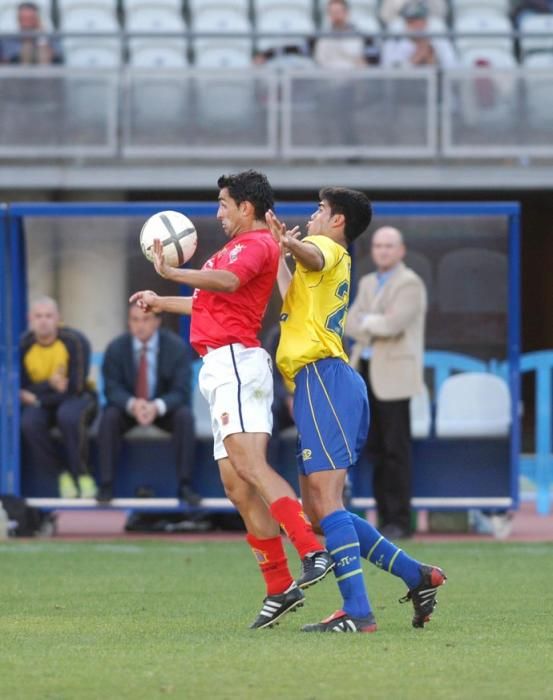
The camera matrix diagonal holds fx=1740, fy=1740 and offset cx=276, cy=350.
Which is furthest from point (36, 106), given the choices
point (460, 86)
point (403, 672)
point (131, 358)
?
point (403, 672)

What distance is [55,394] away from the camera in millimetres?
13039

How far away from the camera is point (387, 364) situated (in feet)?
41.0

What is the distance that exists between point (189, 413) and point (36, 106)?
6.41 m

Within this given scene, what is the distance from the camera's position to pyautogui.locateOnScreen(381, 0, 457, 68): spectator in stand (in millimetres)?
18938

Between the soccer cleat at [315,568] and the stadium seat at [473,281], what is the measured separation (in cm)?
651

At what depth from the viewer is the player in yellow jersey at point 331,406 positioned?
23.1ft

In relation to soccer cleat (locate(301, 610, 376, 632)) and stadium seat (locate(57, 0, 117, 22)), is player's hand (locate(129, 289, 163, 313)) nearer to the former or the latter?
soccer cleat (locate(301, 610, 376, 632))

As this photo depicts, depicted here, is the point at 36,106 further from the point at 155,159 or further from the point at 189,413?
the point at 189,413

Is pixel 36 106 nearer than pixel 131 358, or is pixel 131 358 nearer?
pixel 131 358

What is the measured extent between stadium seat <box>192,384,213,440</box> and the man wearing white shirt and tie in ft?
4.44

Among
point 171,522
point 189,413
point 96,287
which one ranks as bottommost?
point 171,522

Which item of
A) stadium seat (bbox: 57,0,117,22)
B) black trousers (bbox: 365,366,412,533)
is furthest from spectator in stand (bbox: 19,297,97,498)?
stadium seat (bbox: 57,0,117,22)

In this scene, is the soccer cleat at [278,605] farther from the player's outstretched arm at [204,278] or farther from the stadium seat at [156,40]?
the stadium seat at [156,40]

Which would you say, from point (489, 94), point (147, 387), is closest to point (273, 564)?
point (147, 387)
